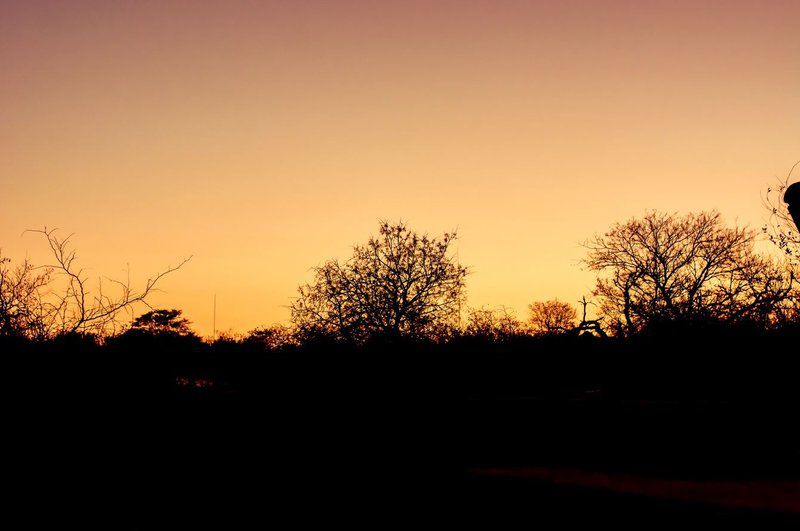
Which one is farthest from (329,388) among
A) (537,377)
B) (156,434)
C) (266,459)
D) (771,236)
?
(771,236)

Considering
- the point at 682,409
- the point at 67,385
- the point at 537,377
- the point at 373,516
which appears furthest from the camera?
the point at 537,377

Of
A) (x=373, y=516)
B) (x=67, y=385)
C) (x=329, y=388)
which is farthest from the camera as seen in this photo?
(x=329, y=388)

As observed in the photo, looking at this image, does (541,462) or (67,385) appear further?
(67,385)

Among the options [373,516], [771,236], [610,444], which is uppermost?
[771,236]

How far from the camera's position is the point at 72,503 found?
26.5 ft

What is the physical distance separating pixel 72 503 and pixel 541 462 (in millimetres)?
6639

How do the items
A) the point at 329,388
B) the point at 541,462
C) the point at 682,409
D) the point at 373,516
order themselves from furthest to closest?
the point at 329,388 < the point at 541,462 < the point at 682,409 < the point at 373,516

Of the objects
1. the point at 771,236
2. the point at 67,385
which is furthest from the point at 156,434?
the point at 771,236

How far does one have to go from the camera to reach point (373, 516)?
7.00 m

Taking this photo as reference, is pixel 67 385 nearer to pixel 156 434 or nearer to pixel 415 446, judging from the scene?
pixel 156 434

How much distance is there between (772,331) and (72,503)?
1413 cm

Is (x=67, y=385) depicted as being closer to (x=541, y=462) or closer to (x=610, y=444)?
(x=541, y=462)

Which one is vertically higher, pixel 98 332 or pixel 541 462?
pixel 98 332

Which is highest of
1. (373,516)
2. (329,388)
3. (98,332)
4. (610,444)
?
(98,332)
